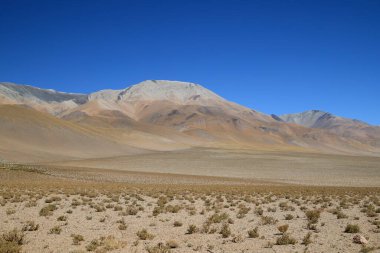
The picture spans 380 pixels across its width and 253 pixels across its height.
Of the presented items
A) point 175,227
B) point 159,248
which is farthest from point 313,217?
point 159,248

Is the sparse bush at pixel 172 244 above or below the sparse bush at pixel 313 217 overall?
below

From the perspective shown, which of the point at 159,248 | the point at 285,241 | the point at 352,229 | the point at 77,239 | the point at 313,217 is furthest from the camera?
the point at 313,217

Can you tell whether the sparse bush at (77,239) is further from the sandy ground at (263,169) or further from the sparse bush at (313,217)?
the sandy ground at (263,169)

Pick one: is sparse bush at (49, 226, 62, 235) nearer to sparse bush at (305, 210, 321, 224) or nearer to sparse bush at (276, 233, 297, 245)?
sparse bush at (276, 233, 297, 245)

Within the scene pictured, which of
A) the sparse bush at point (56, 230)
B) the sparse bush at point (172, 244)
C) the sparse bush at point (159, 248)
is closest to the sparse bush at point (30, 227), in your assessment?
the sparse bush at point (56, 230)

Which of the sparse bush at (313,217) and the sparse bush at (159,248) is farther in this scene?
the sparse bush at (313,217)

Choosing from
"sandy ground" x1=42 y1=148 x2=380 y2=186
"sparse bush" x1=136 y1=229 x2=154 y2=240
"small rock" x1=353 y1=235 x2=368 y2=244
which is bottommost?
"sparse bush" x1=136 y1=229 x2=154 y2=240

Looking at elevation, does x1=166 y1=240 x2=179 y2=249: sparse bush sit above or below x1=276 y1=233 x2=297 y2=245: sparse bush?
below

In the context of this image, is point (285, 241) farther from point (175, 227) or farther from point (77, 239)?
point (77, 239)

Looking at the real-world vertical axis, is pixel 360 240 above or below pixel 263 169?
below

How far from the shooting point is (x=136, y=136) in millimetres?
149500

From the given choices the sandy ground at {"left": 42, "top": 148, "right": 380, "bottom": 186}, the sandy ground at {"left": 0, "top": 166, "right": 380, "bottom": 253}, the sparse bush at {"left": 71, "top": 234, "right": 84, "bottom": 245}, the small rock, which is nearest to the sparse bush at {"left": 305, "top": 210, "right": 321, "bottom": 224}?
the sandy ground at {"left": 0, "top": 166, "right": 380, "bottom": 253}

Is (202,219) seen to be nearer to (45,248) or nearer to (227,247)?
(227,247)

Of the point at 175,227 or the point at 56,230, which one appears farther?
the point at 175,227
